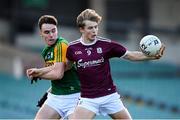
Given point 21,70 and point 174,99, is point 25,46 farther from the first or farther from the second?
point 174,99

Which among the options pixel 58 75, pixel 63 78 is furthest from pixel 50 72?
pixel 63 78

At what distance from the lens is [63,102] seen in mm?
→ 6992

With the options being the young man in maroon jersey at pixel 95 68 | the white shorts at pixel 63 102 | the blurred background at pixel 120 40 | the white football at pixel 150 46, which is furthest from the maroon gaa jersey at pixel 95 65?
the blurred background at pixel 120 40

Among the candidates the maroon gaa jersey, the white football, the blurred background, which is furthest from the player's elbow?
the blurred background

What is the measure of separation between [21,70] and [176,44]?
7.52 m

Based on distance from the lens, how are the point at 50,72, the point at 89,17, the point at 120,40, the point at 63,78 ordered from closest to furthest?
the point at 89,17
the point at 50,72
the point at 63,78
the point at 120,40

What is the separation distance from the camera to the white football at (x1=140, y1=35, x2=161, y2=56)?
6.44m

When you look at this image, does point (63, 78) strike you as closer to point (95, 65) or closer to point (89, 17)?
point (95, 65)

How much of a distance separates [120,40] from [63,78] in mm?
15499

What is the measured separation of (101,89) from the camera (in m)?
6.48

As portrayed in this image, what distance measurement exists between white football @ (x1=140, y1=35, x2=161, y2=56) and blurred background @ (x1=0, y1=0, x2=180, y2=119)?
23.1ft

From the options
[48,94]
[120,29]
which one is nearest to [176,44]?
[120,29]

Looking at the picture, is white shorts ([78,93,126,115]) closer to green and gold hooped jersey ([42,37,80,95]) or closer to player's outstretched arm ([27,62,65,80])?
player's outstretched arm ([27,62,65,80])

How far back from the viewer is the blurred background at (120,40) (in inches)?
629
